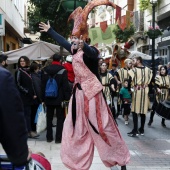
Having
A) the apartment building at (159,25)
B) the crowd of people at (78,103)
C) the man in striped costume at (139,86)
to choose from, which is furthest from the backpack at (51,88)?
the apartment building at (159,25)

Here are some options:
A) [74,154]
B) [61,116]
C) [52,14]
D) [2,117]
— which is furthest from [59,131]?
[52,14]

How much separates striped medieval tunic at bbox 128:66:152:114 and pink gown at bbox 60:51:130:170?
12.0 ft

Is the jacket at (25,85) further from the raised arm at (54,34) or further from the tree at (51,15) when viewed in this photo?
the tree at (51,15)

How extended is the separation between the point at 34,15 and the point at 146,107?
15.7 metres

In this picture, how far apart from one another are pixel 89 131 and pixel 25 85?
12.3ft

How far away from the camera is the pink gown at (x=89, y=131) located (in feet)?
17.4

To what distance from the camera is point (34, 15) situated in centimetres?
2375

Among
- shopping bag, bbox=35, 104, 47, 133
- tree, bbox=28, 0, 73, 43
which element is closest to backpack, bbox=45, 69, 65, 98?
shopping bag, bbox=35, 104, 47, 133

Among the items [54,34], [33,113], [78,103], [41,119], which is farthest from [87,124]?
[33,113]

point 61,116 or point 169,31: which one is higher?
point 169,31

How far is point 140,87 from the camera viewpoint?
9.16 meters

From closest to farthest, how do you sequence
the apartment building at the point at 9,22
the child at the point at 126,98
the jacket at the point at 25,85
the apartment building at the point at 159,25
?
1. the jacket at the point at 25,85
2. the child at the point at 126,98
3. the apartment building at the point at 9,22
4. the apartment building at the point at 159,25

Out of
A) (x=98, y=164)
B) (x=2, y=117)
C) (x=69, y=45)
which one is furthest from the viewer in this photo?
(x=98, y=164)

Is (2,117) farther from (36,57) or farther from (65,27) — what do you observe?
(65,27)
